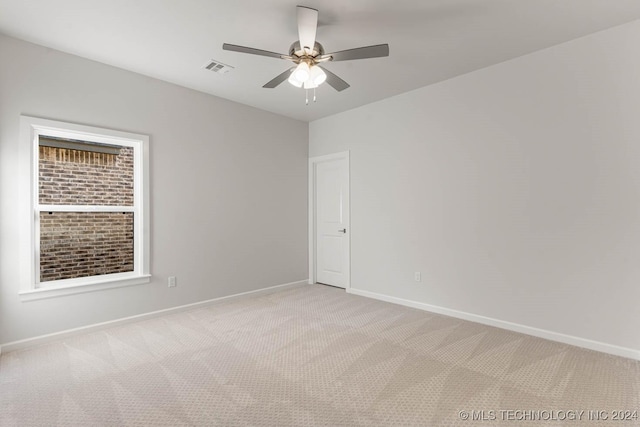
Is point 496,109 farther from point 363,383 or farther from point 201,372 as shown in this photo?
point 201,372

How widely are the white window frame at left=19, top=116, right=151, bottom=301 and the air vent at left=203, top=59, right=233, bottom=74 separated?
1103mm

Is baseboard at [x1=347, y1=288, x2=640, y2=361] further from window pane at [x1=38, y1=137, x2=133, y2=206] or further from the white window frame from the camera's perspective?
window pane at [x1=38, y1=137, x2=133, y2=206]

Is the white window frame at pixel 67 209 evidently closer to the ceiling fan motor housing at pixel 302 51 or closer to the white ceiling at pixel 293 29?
the white ceiling at pixel 293 29

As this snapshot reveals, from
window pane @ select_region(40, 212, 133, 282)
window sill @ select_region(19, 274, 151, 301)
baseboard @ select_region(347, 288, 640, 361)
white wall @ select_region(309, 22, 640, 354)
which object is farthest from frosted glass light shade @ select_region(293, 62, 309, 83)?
baseboard @ select_region(347, 288, 640, 361)

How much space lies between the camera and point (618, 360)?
2627 millimetres

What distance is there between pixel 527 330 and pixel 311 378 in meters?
2.31

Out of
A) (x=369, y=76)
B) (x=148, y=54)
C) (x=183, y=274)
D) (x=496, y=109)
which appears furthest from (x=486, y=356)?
(x=148, y=54)

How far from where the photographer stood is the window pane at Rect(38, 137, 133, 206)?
3134 mm

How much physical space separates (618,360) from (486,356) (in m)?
1.05

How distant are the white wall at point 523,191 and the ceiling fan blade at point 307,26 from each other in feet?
6.84

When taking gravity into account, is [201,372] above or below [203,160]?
below

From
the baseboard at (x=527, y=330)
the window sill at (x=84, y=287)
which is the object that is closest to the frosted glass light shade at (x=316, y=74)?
the window sill at (x=84, y=287)

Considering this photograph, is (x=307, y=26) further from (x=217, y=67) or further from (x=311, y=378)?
(x=311, y=378)

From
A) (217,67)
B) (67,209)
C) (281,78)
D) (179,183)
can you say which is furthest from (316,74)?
(67,209)
